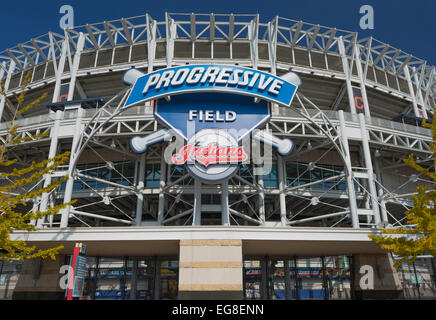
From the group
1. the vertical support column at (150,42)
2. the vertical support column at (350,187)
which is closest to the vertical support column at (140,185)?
the vertical support column at (150,42)

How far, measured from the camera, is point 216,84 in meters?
20.5

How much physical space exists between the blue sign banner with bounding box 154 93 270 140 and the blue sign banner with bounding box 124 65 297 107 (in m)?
1.23

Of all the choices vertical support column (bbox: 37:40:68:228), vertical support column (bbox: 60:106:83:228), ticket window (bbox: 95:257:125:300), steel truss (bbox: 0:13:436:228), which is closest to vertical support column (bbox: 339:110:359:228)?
steel truss (bbox: 0:13:436:228)

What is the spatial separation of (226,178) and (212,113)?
4.81 m

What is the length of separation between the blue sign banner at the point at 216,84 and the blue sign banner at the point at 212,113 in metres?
1.23

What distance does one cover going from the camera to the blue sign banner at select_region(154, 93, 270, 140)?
21.1 metres

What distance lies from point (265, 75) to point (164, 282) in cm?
1819

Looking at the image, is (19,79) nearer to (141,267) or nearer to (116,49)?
(116,49)

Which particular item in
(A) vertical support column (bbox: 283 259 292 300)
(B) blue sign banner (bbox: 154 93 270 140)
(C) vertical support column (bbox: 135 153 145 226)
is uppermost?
(B) blue sign banner (bbox: 154 93 270 140)

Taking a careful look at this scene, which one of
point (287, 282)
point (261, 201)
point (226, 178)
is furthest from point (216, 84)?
point (287, 282)

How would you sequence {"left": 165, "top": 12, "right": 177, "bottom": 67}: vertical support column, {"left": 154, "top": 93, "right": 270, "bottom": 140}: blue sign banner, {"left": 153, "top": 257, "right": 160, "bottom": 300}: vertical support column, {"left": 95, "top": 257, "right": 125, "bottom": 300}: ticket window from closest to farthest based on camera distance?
{"left": 154, "top": 93, "right": 270, "bottom": 140}: blue sign banner → {"left": 153, "top": 257, "right": 160, "bottom": 300}: vertical support column → {"left": 165, "top": 12, "right": 177, "bottom": 67}: vertical support column → {"left": 95, "top": 257, "right": 125, "bottom": 300}: ticket window

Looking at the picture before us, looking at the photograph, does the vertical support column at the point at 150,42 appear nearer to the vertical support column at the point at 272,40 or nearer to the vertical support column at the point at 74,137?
the vertical support column at the point at 74,137

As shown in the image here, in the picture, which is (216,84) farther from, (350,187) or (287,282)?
(287,282)

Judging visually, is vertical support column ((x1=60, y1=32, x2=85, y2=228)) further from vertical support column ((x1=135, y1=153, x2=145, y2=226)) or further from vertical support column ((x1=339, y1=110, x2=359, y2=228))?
vertical support column ((x1=339, y1=110, x2=359, y2=228))
